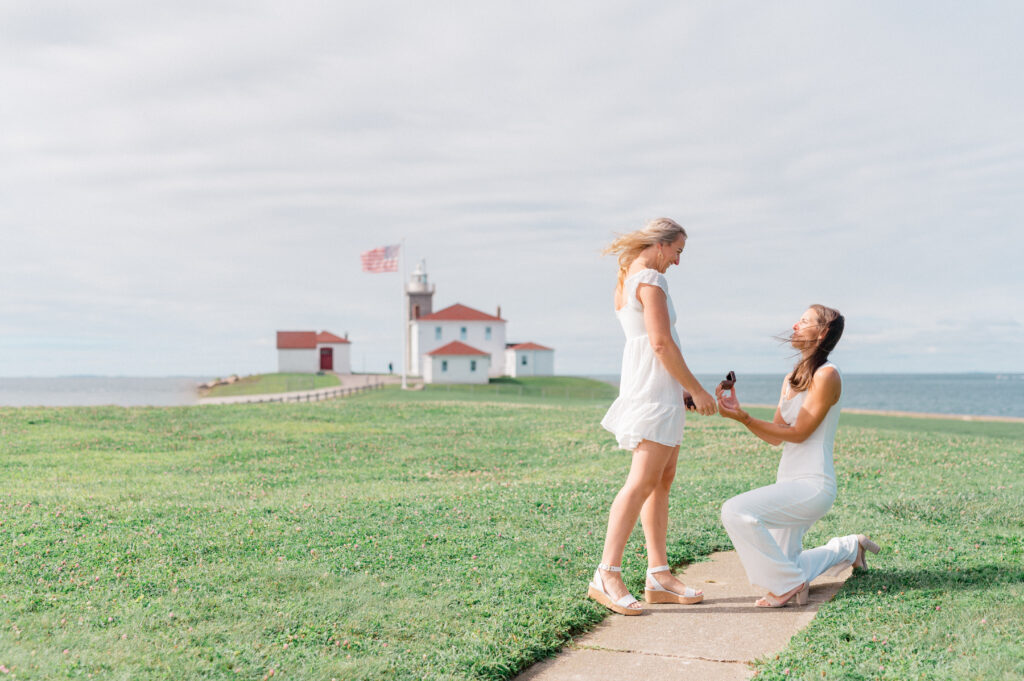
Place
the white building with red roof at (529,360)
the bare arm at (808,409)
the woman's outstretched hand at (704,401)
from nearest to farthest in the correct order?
the woman's outstretched hand at (704,401)
the bare arm at (808,409)
the white building with red roof at (529,360)

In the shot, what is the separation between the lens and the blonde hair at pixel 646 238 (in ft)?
17.6

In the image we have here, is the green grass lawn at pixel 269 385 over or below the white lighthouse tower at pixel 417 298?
below

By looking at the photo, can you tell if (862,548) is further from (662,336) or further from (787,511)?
(662,336)

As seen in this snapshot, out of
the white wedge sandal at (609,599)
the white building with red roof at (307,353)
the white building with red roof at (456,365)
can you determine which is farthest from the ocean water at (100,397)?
the white wedge sandal at (609,599)

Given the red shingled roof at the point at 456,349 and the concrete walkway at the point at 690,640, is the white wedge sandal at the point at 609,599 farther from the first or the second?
the red shingled roof at the point at 456,349

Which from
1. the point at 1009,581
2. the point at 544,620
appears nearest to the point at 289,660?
the point at 544,620

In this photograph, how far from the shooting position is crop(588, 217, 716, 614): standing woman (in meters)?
5.16

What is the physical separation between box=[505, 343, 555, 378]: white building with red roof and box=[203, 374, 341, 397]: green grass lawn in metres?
16.8

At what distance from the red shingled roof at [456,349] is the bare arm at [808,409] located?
199ft

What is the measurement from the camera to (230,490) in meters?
11.2

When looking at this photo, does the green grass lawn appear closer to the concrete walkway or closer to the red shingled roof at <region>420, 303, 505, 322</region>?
the red shingled roof at <region>420, 303, 505, 322</region>

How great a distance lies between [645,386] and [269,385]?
6833 centimetres

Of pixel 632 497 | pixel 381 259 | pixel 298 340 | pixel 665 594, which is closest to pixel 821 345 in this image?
pixel 632 497

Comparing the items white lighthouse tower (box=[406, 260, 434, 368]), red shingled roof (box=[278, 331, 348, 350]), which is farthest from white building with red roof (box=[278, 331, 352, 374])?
white lighthouse tower (box=[406, 260, 434, 368])
